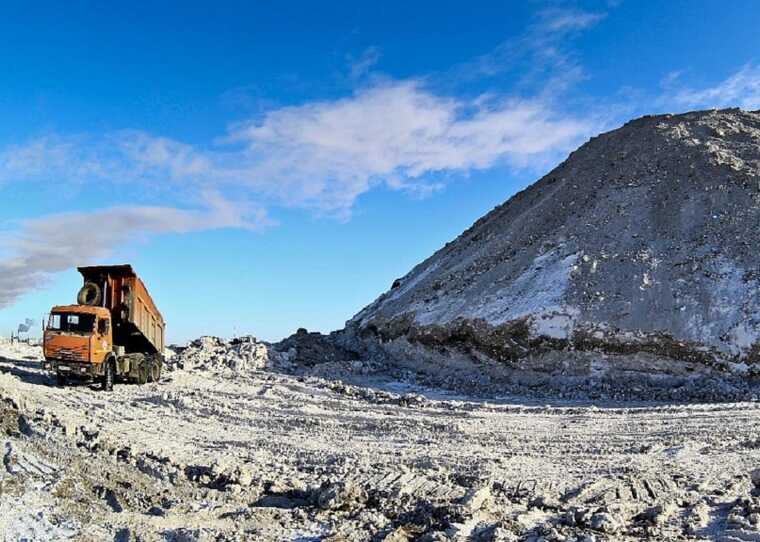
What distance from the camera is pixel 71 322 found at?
48.5 feet

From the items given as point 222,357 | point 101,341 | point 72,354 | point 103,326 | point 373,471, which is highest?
point 103,326

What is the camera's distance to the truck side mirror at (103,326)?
49.0 feet

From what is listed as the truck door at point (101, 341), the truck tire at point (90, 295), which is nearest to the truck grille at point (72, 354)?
the truck door at point (101, 341)

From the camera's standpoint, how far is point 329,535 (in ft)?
21.0

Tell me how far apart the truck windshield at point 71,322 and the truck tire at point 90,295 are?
0.88 meters

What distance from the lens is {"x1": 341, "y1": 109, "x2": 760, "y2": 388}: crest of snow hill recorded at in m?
16.6

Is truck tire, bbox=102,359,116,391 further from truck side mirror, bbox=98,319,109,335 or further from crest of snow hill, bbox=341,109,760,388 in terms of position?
crest of snow hill, bbox=341,109,760,388

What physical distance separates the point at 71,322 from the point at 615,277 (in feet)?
47.6

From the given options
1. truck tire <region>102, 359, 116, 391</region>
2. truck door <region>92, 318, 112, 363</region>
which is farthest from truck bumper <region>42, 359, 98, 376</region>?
truck tire <region>102, 359, 116, 391</region>

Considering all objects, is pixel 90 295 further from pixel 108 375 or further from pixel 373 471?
pixel 373 471

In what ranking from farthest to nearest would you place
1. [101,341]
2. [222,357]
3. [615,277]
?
[222,357] < [615,277] < [101,341]

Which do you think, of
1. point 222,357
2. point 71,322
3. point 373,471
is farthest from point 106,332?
point 373,471

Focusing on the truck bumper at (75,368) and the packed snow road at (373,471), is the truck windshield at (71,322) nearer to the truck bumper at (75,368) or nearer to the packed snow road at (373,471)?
the truck bumper at (75,368)

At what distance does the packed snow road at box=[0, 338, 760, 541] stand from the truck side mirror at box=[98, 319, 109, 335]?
1.89 meters
